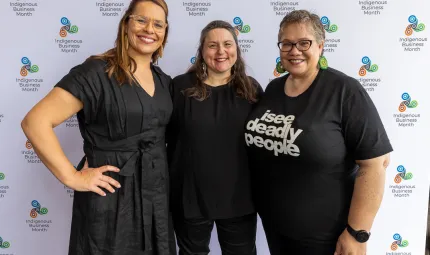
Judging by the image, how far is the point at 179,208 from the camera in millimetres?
1417

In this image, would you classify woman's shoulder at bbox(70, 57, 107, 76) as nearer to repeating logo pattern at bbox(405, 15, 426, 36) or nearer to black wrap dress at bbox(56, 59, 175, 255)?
black wrap dress at bbox(56, 59, 175, 255)

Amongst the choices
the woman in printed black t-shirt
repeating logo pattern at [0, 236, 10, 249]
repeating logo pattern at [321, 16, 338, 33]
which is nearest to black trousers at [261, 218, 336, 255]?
the woman in printed black t-shirt

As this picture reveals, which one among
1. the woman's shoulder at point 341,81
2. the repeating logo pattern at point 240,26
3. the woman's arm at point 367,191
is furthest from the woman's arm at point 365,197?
the repeating logo pattern at point 240,26

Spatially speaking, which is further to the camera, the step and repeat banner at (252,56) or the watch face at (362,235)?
the step and repeat banner at (252,56)

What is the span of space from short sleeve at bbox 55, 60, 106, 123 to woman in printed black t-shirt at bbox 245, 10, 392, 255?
62cm

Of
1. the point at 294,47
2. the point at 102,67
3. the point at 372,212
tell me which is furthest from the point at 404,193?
the point at 102,67

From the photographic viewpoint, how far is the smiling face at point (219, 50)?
4.49 ft

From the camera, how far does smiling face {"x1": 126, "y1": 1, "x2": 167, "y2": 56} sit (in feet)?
3.88

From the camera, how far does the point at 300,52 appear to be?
3.70 feet

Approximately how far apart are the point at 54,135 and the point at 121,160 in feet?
0.85

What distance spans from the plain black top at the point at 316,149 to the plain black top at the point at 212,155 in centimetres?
13

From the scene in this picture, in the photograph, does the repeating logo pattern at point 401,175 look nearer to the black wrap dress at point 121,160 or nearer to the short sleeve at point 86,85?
the black wrap dress at point 121,160

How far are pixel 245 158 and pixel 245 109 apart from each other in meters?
0.22

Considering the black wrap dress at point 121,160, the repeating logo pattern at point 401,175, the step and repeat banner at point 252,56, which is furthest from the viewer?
the repeating logo pattern at point 401,175
